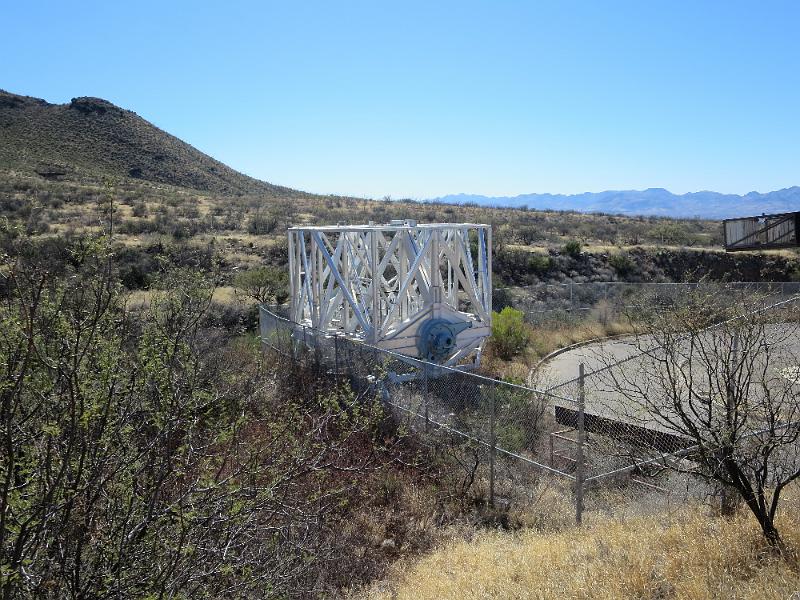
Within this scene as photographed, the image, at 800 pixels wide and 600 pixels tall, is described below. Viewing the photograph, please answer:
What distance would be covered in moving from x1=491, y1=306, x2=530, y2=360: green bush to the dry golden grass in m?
10.7

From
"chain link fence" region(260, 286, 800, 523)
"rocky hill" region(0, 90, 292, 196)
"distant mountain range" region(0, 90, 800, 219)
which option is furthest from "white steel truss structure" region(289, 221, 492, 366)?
"distant mountain range" region(0, 90, 800, 219)

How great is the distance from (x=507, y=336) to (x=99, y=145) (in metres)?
53.6

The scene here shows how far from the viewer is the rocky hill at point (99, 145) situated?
55719 mm

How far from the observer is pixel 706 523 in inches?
260

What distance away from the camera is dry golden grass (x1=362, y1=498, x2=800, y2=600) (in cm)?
533

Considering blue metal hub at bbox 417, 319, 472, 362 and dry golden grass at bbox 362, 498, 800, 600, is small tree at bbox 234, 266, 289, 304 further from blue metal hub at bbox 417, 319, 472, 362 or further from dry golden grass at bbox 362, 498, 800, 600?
dry golden grass at bbox 362, 498, 800, 600

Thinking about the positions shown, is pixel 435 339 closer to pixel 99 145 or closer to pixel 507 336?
pixel 507 336

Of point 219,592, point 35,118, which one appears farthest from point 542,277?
point 35,118

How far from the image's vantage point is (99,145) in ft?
200

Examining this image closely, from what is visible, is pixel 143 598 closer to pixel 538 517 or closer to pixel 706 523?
pixel 706 523

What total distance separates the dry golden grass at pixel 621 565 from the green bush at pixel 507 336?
1067cm

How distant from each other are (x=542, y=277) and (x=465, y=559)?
26.5 meters

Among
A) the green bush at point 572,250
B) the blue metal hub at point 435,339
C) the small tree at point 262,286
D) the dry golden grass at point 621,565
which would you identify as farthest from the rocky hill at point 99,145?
the dry golden grass at point 621,565

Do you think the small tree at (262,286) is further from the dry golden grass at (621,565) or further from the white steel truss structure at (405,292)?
the dry golden grass at (621,565)
